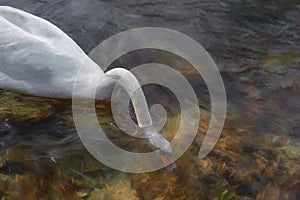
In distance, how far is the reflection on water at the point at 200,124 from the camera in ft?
11.8

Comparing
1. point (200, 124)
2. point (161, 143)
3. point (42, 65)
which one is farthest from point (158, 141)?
point (42, 65)

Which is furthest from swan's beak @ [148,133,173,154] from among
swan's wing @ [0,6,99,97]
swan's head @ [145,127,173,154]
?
swan's wing @ [0,6,99,97]

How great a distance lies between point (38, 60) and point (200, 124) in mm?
1058

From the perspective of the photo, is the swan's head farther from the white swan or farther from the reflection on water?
the white swan

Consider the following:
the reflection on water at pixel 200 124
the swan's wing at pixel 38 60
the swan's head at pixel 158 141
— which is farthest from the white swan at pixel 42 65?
the swan's head at pixel 158 141

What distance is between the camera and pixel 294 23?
514 cm

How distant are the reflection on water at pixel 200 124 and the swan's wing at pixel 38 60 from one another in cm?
13

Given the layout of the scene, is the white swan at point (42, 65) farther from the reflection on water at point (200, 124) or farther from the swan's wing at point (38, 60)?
the reflection on water at point (200, 124)

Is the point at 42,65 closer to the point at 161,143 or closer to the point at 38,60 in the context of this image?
the point at 38,60

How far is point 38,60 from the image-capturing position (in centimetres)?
409

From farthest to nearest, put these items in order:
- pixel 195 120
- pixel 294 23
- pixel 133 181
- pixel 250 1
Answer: pixel 250 1 → pixel 294 23 → pixel 195 120 → pixel 133 181

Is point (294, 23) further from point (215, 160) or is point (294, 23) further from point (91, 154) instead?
point (91, 154)

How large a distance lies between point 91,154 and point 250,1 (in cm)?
235

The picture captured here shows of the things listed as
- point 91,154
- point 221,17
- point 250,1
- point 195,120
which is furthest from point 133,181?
point 250,1
